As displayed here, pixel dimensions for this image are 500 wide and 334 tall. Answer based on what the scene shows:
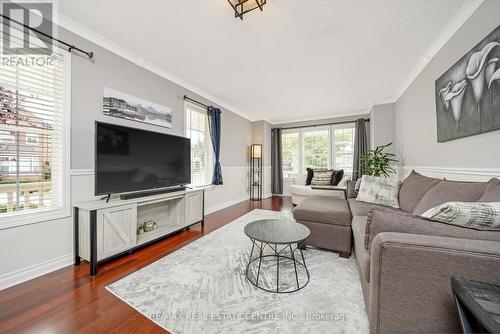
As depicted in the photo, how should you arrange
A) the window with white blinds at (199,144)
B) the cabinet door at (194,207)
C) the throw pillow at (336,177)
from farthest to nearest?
1. the throw pillow at (336,177)
2. the window with white blinds at (199,144)
3. the cabinet door at (194,207)

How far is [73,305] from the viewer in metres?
1.36

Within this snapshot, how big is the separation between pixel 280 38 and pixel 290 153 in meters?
4.17

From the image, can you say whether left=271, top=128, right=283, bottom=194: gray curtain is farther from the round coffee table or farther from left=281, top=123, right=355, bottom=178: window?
the round coffee table

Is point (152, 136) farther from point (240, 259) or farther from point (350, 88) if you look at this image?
point (350, 88)

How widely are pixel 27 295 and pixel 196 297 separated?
1.33 m

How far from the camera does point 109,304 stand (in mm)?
1371

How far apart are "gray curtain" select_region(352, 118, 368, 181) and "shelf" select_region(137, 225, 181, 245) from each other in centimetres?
446

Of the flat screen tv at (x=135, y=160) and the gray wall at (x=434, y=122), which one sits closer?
the gray wall at (x=434, y=122)

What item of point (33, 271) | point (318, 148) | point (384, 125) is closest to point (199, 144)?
point (33, 271)

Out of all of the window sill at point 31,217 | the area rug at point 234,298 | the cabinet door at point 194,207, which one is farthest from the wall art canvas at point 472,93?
the window sill at point 31,217

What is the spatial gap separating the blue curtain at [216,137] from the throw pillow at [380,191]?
2584 millimetres

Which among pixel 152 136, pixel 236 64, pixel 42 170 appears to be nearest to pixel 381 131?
pixel 236 64

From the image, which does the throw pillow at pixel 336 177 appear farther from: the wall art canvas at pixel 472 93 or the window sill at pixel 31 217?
the window sill at pixel 31 217

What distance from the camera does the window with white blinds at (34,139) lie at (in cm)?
159
